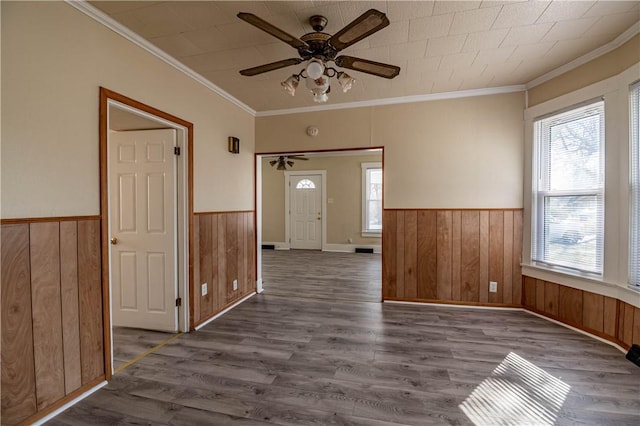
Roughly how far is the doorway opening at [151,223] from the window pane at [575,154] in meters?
3.79

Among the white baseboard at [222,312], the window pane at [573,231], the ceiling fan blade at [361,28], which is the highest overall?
the ceiling fan blade at [361,28]

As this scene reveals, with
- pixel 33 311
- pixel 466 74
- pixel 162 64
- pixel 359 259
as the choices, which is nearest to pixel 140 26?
pixel 162 64

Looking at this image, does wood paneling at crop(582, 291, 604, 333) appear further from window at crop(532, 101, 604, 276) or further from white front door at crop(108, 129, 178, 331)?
white front door at crop(108, 129, 178, 331)

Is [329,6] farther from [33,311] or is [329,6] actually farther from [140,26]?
[33,311]

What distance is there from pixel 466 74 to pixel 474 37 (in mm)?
724

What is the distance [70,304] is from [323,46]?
7.72 ft

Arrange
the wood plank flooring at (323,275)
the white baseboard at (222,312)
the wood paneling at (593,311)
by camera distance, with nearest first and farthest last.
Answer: the wood paneling at (593,311), the white baseboard at (222,312), the wood plank flooring at (323,275)

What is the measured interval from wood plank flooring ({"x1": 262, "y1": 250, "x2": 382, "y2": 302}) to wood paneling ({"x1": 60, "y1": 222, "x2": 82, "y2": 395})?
8.04 ft

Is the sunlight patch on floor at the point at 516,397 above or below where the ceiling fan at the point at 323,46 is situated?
below

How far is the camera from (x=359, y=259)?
6.56 meters

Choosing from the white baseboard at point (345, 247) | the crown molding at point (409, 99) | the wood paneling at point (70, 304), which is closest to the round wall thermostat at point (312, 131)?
the crown molding at point (409, 99)

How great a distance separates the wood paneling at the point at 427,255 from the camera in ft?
11.8

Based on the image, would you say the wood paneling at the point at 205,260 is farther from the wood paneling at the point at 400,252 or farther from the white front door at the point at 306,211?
the white front door at the point at 306,211

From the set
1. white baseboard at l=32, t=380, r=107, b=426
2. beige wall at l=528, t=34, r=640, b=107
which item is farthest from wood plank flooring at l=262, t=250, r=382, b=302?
beige wall at l=528, t=34, r=640, b=107
